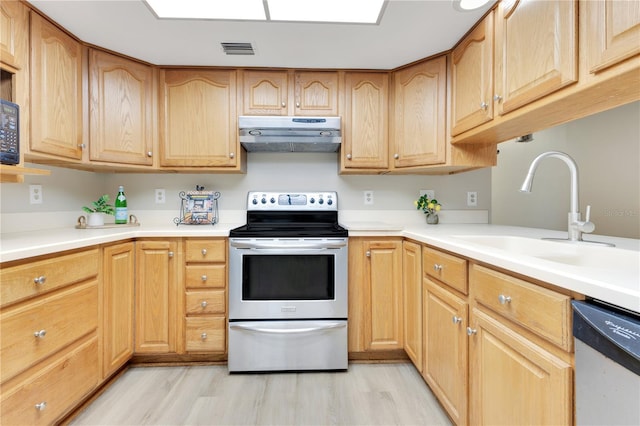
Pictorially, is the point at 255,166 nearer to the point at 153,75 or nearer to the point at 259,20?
the point at 153,75

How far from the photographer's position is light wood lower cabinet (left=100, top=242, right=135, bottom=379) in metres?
1.58

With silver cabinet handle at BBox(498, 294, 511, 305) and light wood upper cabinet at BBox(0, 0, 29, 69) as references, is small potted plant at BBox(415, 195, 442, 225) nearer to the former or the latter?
silver cabinet handle at BBox(498, 294, 511, 305)

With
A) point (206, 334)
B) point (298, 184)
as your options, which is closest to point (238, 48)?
point (298, 184)

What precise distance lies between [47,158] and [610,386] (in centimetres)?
240

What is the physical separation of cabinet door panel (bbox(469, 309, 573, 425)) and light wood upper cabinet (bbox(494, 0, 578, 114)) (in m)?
0.89

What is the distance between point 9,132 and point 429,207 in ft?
8.02

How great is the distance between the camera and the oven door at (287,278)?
1.81 meters

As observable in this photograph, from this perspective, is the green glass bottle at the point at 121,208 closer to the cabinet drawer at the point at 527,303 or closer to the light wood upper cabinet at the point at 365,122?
the light wood upper cabinet at the point at 365,122

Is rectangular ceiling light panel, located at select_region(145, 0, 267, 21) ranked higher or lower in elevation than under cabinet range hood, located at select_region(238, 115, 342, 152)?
higher

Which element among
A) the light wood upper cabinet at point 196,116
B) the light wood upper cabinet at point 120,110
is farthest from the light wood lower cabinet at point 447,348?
the light wood upper cabinet at point 120,110

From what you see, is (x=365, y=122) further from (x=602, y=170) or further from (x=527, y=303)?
(x=527, y=303)

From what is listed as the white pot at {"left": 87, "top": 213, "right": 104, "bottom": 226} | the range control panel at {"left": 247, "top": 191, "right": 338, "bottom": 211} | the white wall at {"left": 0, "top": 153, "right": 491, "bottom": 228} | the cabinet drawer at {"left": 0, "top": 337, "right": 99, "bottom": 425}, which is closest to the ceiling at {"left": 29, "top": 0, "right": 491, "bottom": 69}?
the white wall at {"left": 0, "top": 153, "right": 491, "bottom": 228}

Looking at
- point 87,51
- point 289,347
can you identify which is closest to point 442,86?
point 289,347

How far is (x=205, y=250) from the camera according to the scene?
183 centimetres
